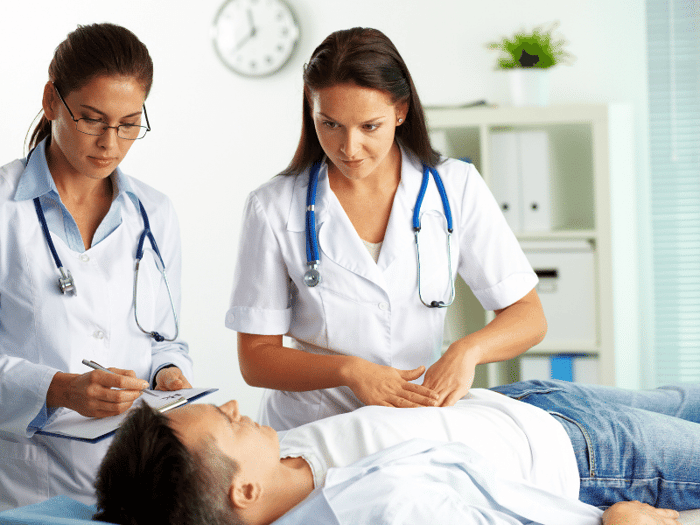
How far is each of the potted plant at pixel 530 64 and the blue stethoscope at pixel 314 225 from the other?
136cm

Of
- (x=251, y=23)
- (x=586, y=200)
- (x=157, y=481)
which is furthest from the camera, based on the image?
(x=251, y=23)

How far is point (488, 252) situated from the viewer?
1548 millimetres

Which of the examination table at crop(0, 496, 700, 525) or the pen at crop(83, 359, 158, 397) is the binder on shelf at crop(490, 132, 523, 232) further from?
the examination table at crop(0, 496, 700, 525)

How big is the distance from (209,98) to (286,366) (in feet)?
7.35

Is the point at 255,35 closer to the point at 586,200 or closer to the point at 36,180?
the point at 586,200

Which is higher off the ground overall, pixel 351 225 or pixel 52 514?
pixel 351 225

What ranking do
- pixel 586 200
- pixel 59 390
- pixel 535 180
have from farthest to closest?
pixel 586 200 → pixel 535 180 → pixel 59 390

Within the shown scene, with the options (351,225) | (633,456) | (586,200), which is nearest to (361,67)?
(351,225)

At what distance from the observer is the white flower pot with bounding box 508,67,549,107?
2732 mm

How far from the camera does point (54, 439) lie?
1.34 metres

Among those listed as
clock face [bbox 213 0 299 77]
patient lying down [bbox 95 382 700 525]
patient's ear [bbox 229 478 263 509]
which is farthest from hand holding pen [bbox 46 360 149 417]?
clock face [bbox 213 0 299 77]

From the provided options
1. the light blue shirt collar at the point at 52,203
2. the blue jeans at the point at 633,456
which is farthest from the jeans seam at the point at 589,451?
the light blue shirt collar at the point at 52,203

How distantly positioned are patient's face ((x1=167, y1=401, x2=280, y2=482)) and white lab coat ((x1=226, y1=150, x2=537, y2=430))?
288mm

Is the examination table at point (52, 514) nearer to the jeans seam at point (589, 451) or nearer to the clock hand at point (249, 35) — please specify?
the jeans seam at point (589, 451)
